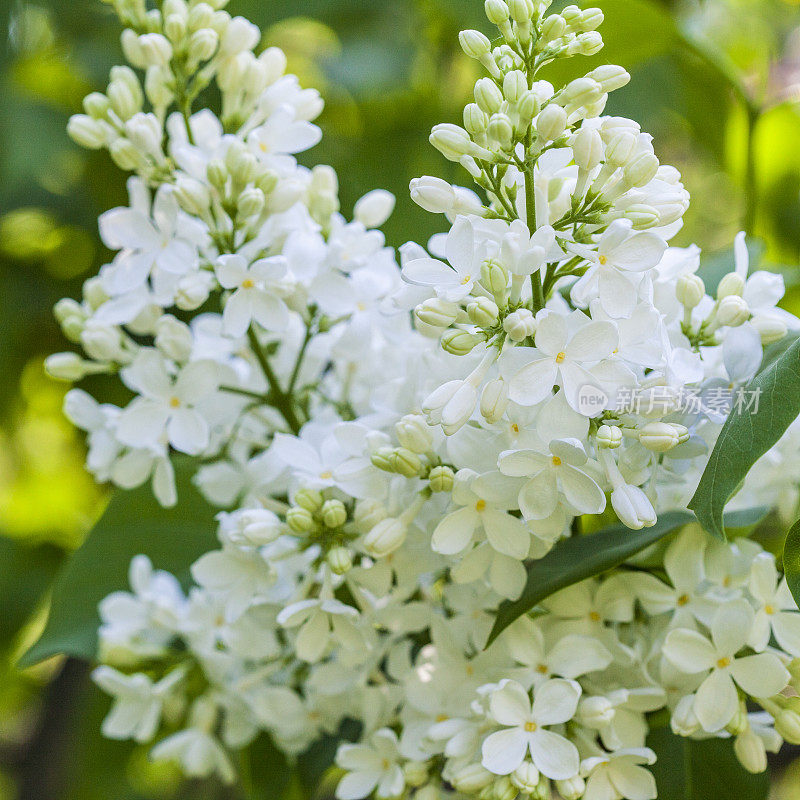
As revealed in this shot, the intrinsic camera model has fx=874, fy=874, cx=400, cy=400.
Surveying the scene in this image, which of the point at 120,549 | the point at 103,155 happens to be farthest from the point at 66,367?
the point at 103,155

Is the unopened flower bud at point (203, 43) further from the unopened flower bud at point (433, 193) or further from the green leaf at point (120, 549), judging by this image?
the green leaf at point (120, 549)

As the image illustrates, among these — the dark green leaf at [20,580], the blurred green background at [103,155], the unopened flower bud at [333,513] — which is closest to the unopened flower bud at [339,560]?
the unopened flower bud at [333,513]

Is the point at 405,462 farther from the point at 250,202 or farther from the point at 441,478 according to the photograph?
the point at 250,202

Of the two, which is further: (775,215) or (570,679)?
(775,215)

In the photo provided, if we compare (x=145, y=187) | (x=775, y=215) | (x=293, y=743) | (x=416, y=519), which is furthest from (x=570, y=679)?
(x=775, y=215)

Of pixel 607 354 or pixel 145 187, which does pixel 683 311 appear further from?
pixel 145 187
